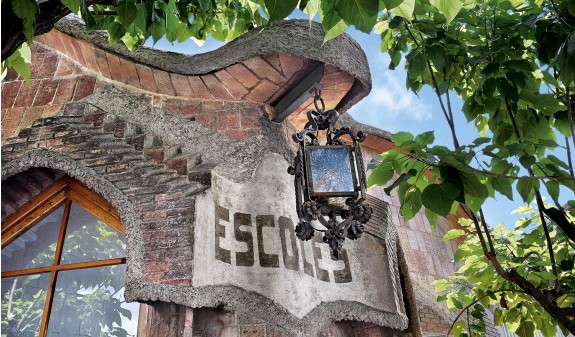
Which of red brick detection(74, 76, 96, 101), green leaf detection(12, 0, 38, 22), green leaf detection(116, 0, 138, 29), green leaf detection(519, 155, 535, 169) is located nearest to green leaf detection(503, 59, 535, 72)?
green leaf detection(519, 155, 535, 169)

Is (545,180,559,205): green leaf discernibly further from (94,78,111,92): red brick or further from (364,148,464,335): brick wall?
(364,148,464,335): brick wall

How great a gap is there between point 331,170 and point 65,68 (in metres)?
2.35

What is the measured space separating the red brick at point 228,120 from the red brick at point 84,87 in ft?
3.20

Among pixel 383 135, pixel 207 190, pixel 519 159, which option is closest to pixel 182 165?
pixel 207 190

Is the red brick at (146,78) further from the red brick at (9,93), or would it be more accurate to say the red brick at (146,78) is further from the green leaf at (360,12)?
the green leaf at (360,12)

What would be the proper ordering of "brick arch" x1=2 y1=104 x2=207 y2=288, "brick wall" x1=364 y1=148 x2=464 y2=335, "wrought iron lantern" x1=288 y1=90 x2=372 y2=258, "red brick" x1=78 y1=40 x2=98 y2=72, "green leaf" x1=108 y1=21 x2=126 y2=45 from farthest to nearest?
"brick wall" x1=364 y1=148 x2=464 y2=335, "red brick" x1=78 y1=40 x2=98 y2=72, "brick arch" x1=2 y1=104 x2=207 y2=288, "wrought iron lantern" x1=288 y1=90 x2=372 y2=258, "green leaf" x1=108 y1=21 x2=126 y2=45

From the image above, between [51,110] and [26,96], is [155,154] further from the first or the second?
[26,96]

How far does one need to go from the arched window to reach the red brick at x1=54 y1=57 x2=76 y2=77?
0.87 m

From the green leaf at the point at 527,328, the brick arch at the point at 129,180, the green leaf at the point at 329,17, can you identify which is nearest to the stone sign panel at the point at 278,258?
the brick arch at the point at 129,180

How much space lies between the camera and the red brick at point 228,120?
372 cm

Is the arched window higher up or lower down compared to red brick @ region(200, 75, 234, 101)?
lower down

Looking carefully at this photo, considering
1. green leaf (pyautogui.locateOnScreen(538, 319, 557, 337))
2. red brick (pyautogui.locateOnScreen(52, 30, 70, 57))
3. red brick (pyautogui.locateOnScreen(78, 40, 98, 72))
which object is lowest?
green leaf (pyautogui.locateOnScreen(538, 319, 557, 337))

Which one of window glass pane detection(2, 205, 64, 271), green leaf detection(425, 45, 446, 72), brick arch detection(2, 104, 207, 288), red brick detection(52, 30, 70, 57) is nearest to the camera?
green leaf detection(425, 45, 446, 72)

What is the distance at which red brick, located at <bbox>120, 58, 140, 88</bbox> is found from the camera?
3.80 meters
